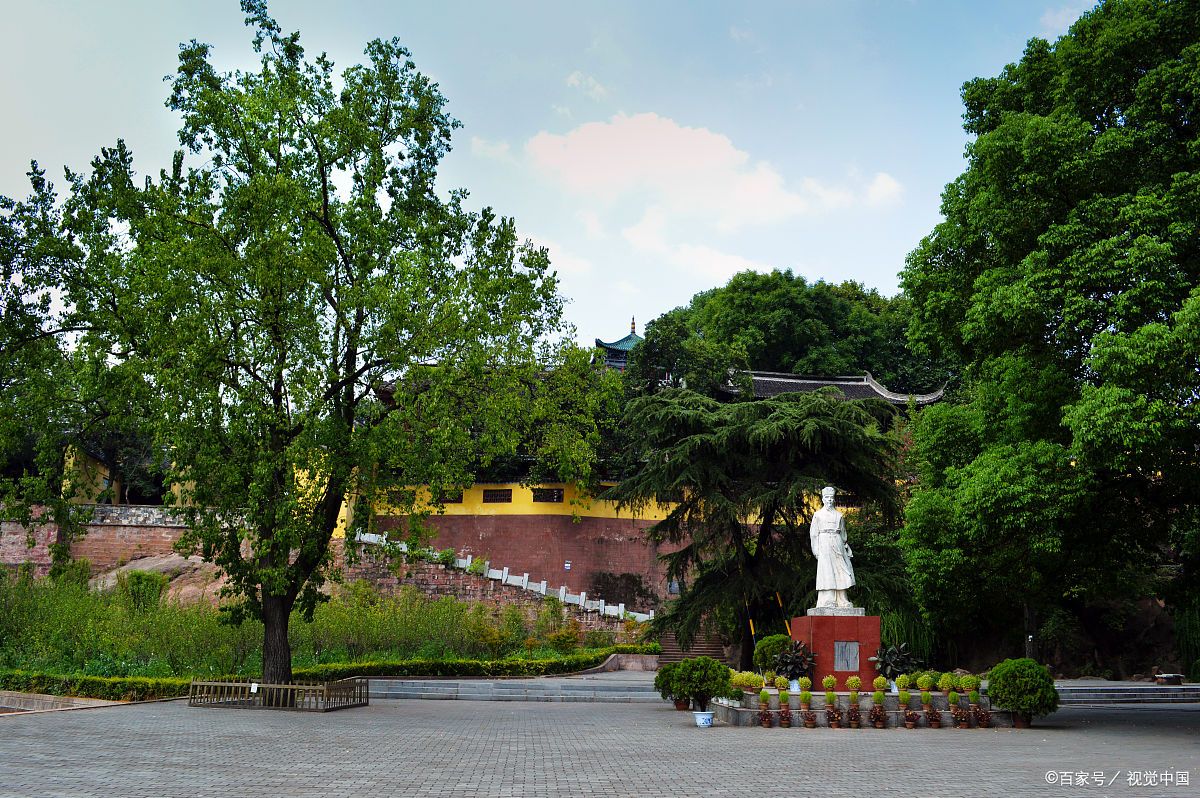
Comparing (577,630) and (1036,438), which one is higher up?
(1036,438)

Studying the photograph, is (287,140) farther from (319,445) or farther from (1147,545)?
(1147,545)

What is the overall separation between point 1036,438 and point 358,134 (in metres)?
11.9

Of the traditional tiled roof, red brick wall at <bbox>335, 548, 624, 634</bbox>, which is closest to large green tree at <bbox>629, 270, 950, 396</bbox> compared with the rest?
the traditional tiled roof

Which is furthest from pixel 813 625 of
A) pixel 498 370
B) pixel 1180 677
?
pixel 1180 677

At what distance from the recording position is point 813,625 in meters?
14.6

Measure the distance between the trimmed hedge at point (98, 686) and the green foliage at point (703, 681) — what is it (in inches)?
353

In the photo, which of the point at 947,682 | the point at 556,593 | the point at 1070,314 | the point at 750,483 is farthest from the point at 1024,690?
the point at 556,593

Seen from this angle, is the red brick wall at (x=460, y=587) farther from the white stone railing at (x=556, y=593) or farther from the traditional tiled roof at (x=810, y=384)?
the traditional tiled roof at (x=810, y=384)

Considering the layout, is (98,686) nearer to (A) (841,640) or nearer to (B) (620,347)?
(A) (841,640)

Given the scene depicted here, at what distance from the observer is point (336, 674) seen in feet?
66.3

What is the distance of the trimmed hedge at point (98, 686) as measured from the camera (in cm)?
→ 1633

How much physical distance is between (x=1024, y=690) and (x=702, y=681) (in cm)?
450

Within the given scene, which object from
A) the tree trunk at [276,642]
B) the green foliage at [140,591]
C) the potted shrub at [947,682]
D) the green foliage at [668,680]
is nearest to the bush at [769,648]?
the green foliage at [668,680]

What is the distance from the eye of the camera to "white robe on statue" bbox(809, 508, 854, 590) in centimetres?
1502
